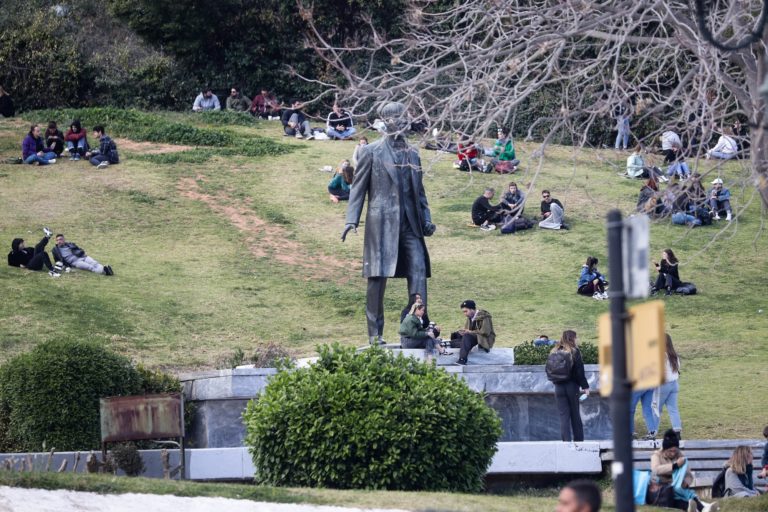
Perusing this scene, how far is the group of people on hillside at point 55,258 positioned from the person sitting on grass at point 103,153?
721 cm

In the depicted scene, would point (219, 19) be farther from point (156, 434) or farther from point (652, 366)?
→ point (652, 366)

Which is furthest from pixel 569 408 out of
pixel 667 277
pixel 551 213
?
pixel 551 213

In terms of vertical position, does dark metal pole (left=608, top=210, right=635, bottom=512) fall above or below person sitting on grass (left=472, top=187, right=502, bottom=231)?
below

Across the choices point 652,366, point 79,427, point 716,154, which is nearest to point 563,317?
point 716,154

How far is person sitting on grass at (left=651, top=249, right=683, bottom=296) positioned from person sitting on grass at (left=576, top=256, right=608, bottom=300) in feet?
3.60

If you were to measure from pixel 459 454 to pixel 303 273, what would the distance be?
13871 millimetres

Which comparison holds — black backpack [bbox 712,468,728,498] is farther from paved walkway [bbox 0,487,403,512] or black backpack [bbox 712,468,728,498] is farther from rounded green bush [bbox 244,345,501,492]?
paved walkway [bbox 0,487,403,512]

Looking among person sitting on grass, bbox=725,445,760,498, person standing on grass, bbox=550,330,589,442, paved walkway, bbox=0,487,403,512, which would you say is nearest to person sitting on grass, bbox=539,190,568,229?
person standing on grass, bbox=550,330,589,442

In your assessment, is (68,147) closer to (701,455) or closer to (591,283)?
(591,283)

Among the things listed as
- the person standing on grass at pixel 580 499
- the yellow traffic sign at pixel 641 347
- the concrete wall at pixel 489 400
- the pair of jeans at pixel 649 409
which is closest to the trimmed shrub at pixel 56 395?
the concrete wall at pixel 489 400

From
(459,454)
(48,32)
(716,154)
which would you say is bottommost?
(459,454)

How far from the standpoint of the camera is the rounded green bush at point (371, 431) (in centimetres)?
1173

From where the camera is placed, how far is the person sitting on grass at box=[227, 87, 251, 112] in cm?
3838

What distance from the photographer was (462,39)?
1312 centimetres
